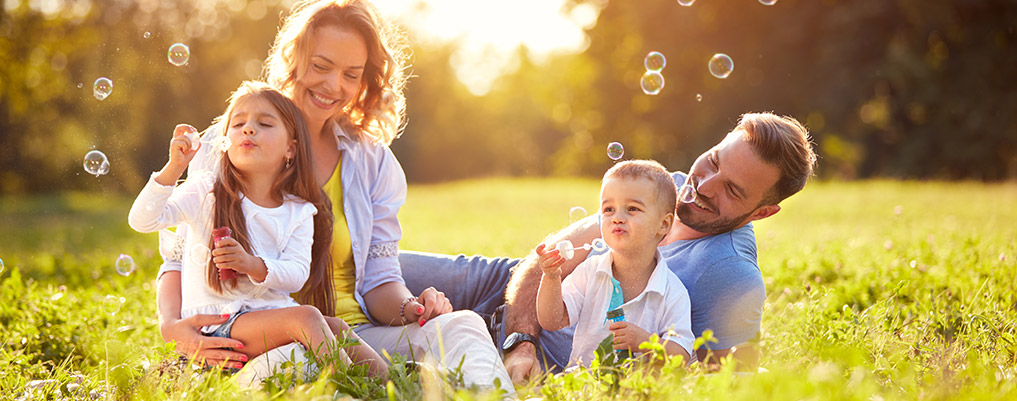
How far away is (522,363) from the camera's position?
3199 mm

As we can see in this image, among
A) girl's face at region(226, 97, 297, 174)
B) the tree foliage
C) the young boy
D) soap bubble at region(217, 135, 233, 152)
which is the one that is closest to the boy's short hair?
the young boy

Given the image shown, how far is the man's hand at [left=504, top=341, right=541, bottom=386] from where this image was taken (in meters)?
3.13

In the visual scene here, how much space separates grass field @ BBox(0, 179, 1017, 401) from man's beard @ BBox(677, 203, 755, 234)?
523 mm

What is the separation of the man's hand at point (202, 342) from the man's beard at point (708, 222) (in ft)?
5.81

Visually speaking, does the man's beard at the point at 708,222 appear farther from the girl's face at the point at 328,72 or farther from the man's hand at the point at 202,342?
the man's hand at the point at 202,342

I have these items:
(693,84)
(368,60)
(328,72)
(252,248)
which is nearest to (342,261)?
(252,248)

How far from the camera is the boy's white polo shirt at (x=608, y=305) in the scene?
2.99 metres

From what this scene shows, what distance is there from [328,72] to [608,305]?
1582 millimetres

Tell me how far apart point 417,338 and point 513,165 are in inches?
1553

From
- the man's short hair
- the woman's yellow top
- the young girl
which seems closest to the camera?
the young girl

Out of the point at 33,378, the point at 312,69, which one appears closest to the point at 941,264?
the point at 312,69

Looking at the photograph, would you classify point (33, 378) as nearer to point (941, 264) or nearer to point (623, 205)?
point (623, 205)

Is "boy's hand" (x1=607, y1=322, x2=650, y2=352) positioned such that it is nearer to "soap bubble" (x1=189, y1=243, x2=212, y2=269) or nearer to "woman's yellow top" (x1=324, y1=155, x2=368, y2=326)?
"woman's yellow top" (x1=324, y1=155, x2=368, y2=326)

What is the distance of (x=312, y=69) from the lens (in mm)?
3568
